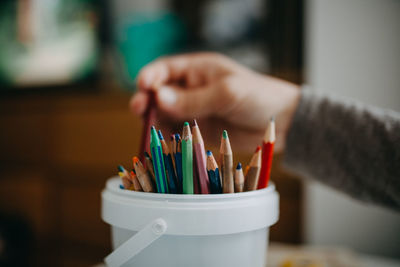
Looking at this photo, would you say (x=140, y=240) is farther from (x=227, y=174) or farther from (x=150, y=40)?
(x=150, y=40)

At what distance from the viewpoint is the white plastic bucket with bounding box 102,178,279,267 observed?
0.25 m

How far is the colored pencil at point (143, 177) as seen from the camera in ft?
0.86

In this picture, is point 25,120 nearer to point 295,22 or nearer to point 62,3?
point 62,3

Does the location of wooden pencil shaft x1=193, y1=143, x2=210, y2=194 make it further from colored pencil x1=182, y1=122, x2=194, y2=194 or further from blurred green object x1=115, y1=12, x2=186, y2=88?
blurred green object x1=115, y1=12, x2=186, y2=88

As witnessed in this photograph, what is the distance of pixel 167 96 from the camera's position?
1.51 feet

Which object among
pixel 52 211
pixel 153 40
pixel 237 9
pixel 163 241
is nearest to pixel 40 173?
pixel 52 211

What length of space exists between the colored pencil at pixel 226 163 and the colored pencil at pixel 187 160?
0.03 metres

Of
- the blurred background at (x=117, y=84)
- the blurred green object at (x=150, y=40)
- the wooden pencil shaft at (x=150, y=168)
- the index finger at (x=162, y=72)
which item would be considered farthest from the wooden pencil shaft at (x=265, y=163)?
the blurred green object at (x=150, y=40)

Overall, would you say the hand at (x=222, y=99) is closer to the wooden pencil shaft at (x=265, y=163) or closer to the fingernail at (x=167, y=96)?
the fingernail at (x=167, y=96)

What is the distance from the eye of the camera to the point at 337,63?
0.95 meters

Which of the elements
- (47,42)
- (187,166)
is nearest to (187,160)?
(187,166)

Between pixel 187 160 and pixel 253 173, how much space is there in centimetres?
6

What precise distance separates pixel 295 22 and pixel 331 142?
0.69 meters

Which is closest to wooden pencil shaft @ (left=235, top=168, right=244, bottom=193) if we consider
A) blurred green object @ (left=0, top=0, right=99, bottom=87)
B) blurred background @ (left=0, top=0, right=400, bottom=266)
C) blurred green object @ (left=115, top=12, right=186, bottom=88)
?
blurred background @ (left=0, top=0, right=400, bottom=266)
